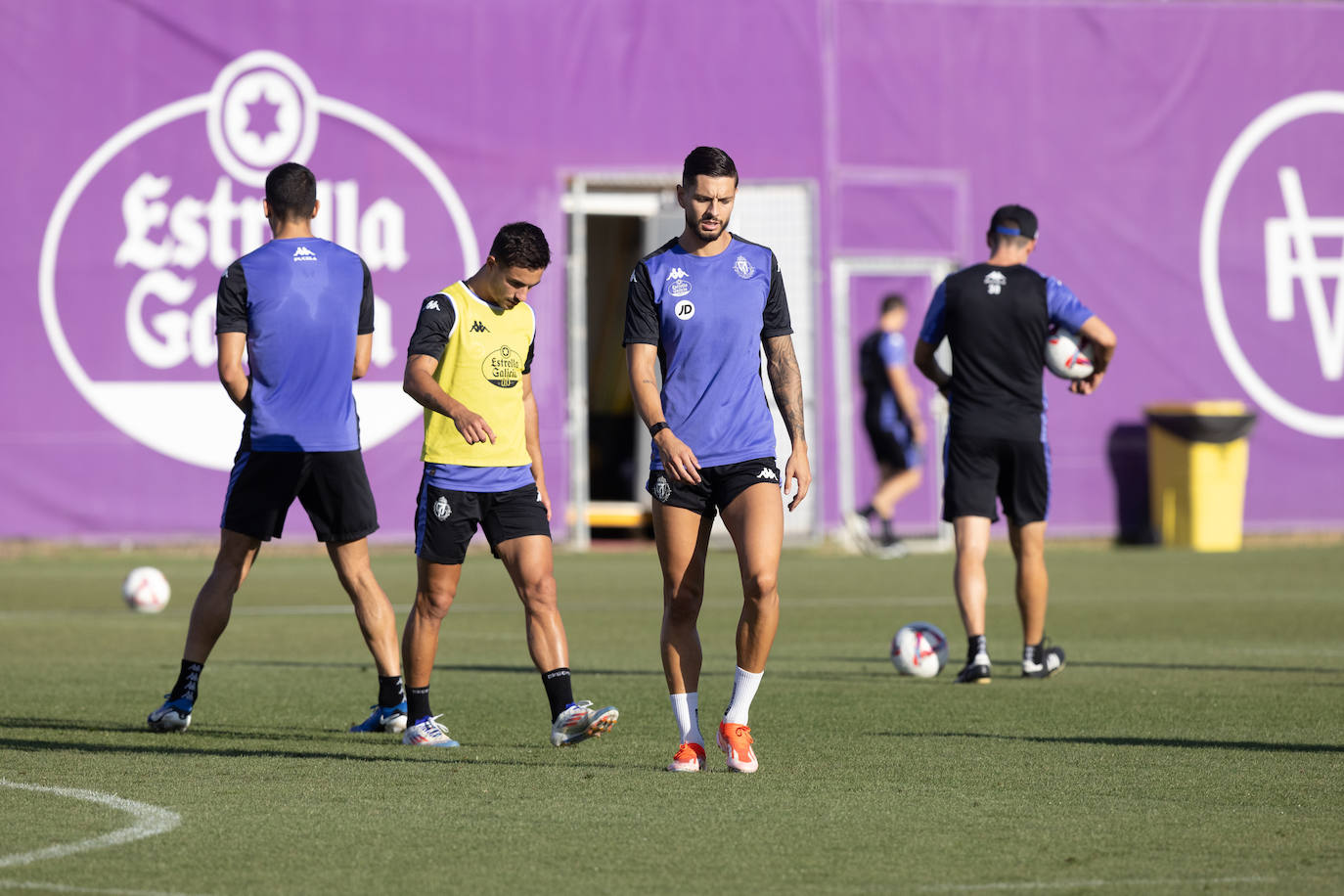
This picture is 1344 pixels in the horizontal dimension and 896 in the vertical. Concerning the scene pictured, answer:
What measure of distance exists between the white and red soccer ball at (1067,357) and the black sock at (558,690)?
3671 mm

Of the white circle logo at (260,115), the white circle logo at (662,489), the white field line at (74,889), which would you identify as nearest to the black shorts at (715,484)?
the white circle logo at (662,489)

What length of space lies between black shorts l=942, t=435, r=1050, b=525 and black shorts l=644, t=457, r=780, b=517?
3.38 meters

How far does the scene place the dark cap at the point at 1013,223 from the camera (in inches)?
401

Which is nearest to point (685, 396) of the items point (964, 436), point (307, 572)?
point (964, 436)

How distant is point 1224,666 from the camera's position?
10.3 m

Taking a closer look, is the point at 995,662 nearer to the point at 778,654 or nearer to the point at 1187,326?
the point at 778,654

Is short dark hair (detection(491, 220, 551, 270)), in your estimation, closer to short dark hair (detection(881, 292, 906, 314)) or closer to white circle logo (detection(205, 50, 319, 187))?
short dark hair (detection(881, 292, 906, 314))

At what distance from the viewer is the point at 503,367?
25.6 ft

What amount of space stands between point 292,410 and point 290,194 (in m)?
0.87

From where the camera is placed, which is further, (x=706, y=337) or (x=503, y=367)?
(x=503, y=367)

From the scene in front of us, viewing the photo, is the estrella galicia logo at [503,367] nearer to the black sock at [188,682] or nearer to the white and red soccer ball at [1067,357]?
the black sock at [188,682]

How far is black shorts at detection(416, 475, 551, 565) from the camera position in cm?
778

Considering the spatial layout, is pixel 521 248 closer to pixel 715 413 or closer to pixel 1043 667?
pixel 715 413

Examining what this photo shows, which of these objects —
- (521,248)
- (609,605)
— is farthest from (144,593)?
(521,248)
